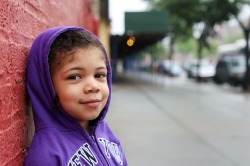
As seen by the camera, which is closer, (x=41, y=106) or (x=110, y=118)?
(x=41, y=106)

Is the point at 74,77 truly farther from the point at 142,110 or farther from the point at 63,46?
the point at 142,110

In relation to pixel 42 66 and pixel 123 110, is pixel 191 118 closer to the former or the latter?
pixel 123 110

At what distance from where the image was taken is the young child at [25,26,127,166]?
178 centimetres

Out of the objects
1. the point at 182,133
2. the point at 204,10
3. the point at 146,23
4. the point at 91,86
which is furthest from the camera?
the point at 204,10

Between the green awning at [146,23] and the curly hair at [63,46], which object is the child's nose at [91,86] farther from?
the green awning at [146,23]

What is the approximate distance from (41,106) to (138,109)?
33.3ft

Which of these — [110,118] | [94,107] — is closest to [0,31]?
[94,107]

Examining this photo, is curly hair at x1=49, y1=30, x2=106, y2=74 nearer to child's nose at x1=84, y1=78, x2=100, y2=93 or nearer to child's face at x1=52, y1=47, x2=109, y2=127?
child's face at x1=52, y1=47, x2=109, y2=127

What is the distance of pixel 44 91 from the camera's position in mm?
1805

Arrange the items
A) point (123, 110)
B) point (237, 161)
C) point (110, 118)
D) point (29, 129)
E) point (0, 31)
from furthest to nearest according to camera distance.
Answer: point (123, 110) → point (110, 118) → point (237, 161) → point (29, 129) → point (0, 31)

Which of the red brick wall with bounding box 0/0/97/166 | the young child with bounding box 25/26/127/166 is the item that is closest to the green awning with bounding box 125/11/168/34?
the red brick wall with bounding box 0/0/97/166

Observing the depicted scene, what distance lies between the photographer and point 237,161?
593 cm

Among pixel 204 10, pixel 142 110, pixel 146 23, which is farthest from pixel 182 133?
pixel 204 10

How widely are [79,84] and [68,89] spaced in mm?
54
